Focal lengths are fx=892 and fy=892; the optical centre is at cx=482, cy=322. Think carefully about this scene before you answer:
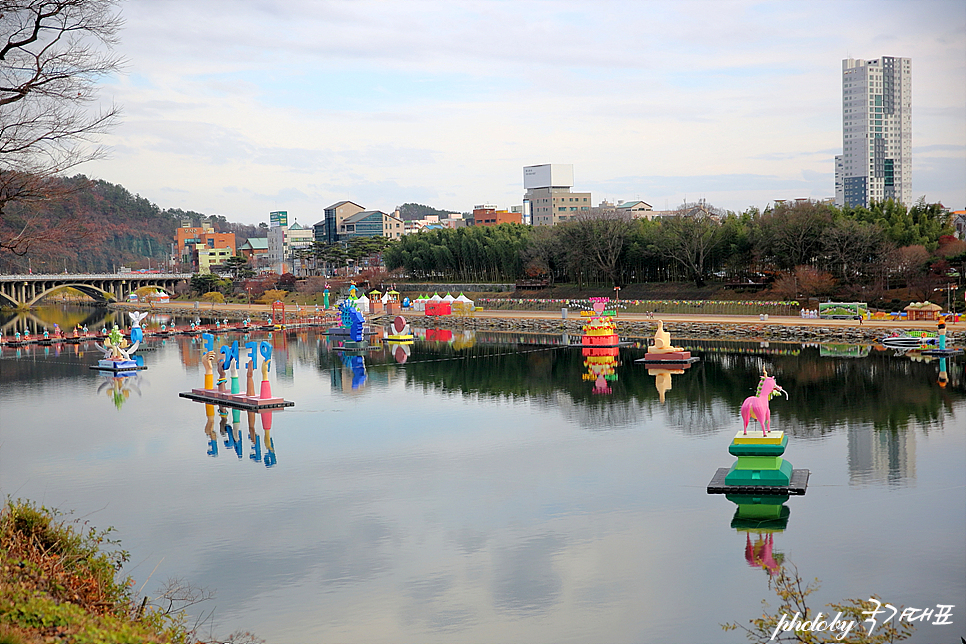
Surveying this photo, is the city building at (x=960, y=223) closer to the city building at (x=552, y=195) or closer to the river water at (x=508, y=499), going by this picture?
the river water at (x=508, y=499)

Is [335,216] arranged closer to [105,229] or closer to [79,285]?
[79,285]

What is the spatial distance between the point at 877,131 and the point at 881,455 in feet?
397

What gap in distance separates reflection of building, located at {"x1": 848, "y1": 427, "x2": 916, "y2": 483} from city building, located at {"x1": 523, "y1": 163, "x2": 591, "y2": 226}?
295ft

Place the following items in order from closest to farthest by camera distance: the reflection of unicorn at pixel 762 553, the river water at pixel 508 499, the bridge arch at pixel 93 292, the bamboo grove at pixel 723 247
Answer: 1. the river water at pixel 508 499
2. the reflection of unicorn at pixel 762 553
3. the bamboo grove at pixel 723 247
4. the bridge arch at pixel 93 292

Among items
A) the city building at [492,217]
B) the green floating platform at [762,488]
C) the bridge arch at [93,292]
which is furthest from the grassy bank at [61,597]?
the city building at [492,217]

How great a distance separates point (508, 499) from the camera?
13375mm

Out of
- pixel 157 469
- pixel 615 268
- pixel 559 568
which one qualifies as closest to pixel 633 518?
pixel 559 568

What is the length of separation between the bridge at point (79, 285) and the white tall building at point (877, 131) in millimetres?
89789

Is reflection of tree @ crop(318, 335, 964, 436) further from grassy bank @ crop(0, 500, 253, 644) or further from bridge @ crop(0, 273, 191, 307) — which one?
bridge @ crop(0, 273, 191, 307)

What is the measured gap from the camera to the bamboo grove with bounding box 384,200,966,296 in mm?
40312

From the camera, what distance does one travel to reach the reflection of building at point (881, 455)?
14016 mm

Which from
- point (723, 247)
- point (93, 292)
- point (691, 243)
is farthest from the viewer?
point (93, 292)

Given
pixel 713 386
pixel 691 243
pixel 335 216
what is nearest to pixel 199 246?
pixel 335 216

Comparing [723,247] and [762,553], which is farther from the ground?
[723,247]
